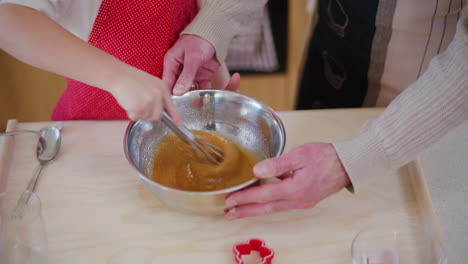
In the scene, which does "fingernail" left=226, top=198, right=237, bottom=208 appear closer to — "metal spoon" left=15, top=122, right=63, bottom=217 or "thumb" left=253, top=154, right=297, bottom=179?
"thumb" left=253, top=154, right=297, bottom=179

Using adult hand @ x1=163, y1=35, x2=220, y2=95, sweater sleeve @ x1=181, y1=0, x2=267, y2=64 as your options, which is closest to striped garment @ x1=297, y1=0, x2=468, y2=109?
sweater sleeve @ x1=181, y1=0, x2=267, y2=64

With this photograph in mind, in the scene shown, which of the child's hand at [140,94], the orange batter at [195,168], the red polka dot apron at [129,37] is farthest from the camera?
the red polka dot apron at [129,37]

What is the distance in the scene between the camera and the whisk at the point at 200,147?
2.41 feet

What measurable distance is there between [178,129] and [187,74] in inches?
6.5

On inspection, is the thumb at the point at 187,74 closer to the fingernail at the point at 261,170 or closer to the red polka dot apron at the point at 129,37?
the red polka dot apron at the point at 129,37

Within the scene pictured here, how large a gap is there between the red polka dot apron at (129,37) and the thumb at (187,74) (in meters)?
0.08

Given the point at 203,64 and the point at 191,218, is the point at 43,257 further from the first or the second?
the point at 203,64

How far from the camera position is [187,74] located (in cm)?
86

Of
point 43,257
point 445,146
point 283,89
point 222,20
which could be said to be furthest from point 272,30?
point 43,257

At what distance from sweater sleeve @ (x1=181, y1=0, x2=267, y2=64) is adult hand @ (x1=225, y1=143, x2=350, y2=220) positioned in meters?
0.34

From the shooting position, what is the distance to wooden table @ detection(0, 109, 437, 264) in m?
0.68

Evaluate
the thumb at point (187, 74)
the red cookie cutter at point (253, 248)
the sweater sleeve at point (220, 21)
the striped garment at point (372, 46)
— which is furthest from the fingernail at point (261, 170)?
the striped garment at point (372, 46)

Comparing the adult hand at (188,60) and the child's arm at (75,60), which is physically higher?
the child's arm at (75,60)

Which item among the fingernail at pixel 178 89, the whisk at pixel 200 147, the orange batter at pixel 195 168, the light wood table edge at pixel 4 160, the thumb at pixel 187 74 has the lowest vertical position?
the light wood table edge at pixel 4 160
